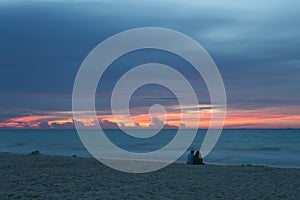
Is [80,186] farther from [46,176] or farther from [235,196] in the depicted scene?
[235,196]

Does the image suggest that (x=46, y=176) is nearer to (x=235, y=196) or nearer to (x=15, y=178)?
(x=15, y=178)

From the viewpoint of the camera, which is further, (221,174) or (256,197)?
(221,174)

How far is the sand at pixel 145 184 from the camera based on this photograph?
1150cm

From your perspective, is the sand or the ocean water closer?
the sand

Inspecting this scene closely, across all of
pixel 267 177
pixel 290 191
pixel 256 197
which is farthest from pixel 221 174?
pixel 256 197

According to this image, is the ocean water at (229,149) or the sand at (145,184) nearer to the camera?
the sand at (145,184)

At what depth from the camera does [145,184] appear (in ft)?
44.0

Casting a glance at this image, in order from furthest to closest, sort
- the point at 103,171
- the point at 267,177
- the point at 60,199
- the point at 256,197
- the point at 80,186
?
the point at 103,171 → the point at 267,177 → the point at 80,186 → the point at 256,197 → the point at 60,199

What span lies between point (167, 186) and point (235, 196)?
7.42ft

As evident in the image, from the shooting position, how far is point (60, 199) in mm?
10586

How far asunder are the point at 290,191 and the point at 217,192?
227cm

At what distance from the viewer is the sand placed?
11500 mm

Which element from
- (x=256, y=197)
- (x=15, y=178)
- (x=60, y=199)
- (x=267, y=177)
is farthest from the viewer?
(x=267, y=177)

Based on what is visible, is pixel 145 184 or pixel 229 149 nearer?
pixel 145 184
